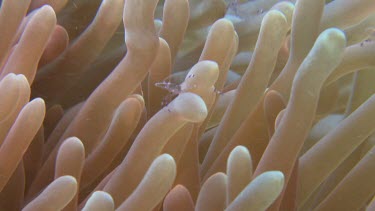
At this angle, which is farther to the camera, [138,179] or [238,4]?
[238,4]

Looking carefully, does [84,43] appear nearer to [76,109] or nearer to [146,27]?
[76,109]

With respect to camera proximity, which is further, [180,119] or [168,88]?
[168,88]

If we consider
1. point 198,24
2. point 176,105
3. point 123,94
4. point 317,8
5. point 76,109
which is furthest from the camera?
point 198,24

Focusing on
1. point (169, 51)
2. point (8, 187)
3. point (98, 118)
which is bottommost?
point (8, 187)

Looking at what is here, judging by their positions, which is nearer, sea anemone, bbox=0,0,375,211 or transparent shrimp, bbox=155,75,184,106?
sea anemone, bbox=0,0,375,211

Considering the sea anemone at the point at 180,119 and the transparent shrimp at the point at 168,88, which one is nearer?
the sea anemone at the point at 180,119

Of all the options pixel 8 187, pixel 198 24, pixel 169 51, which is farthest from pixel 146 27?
pixel 198 24

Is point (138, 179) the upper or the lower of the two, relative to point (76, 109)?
lower

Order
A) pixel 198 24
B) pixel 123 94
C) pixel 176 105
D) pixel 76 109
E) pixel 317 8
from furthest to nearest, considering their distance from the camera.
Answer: pixel 198 24
pixel 76 109
pixel 123 94
pixel 317 8
pixel 176 105
